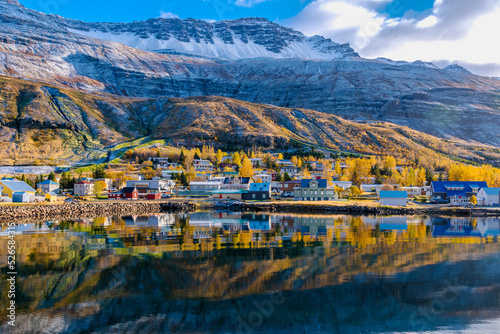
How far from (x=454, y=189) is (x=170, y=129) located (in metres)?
121

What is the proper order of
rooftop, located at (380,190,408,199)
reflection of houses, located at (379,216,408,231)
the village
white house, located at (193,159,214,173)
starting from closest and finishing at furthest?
reflection of houses, located at (379,216,408,231), rooftop, located at (380,190,408,199), the village, white house, located at (193,159,214,173)

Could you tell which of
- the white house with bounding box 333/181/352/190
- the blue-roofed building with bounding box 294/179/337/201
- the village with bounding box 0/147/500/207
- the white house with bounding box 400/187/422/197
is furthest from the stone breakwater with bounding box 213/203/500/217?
the white house with bounding box 333/181/352/190

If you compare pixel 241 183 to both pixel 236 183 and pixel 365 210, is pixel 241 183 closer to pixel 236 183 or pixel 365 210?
pixel 236 183

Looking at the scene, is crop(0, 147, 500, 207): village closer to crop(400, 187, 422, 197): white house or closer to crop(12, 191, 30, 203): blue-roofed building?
crop(400, 187, 422, 197): white house

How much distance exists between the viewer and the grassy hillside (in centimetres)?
14325

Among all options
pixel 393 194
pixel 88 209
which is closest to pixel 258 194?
pixel 393 194

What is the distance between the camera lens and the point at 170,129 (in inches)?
6713

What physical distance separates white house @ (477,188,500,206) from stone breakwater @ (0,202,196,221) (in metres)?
49.6

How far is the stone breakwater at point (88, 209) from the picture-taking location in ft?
189

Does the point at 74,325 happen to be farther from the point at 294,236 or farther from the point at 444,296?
the point at 294,236

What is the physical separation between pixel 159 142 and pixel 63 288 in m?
129

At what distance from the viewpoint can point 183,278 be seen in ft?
74.9

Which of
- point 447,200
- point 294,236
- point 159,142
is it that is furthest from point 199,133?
point 294,236

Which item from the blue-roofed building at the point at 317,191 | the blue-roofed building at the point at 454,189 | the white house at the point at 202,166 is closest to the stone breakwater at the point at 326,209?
the blue-roofed building at the point at 317,191
